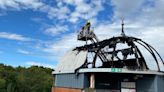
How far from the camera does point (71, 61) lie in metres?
57.7

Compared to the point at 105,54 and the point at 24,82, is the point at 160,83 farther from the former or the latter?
the point at 24,82

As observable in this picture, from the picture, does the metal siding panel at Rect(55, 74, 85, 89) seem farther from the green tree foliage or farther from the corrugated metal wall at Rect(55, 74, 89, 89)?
the green tree foliage

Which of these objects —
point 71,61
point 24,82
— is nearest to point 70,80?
point 71,61

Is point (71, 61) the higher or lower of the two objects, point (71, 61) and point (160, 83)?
the higher

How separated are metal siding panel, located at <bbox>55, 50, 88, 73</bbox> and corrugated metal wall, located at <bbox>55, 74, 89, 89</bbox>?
1031 mm

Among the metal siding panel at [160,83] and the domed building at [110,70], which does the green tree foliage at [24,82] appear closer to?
the domed building at [110,70]

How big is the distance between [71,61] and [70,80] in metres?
4.57

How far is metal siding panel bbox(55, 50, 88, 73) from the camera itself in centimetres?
5319

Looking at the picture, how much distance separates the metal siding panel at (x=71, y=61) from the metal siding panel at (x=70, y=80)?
0.97 m

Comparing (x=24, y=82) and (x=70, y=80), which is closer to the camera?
(x=70, y=80)

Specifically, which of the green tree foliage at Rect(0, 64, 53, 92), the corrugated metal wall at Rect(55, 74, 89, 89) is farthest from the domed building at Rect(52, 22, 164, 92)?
the green tree foliage at Rect(0, 64, 53, 92)

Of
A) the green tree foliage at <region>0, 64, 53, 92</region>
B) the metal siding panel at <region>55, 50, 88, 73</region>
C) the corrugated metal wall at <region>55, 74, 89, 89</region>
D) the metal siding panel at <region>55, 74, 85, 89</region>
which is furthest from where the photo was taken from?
the green tree foliage at <region>0, 64, 53, 92</region>

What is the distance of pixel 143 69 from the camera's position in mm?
46188

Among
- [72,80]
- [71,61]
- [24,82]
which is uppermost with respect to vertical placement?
[71,61]
